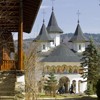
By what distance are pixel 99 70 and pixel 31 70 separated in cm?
2810

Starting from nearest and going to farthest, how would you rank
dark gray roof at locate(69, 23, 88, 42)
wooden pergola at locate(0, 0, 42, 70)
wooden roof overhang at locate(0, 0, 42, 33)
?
wooden roof overhang at locate(0, 0, 42, 33)
wooden pergola at locate(0, 0, 42, 70)
dark gray roof at locate(69, 23, 88, 42)

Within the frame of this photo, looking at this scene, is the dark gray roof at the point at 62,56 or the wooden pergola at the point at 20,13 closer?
the wooden pergola at the point at 20,13

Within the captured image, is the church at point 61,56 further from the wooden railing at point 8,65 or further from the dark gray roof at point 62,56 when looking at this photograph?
the wooden railing at point 8,65

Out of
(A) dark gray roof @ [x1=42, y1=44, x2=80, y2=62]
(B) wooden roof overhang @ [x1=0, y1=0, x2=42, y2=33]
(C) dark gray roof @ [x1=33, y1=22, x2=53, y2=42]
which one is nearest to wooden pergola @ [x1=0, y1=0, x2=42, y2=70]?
(B) wooden roof overhang @ [x1=0, y1=0, x2=42, y2=33]

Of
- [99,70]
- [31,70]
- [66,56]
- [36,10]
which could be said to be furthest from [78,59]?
[36,10]

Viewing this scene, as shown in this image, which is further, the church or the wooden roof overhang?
the church

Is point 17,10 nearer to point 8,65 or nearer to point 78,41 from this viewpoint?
point 8,65

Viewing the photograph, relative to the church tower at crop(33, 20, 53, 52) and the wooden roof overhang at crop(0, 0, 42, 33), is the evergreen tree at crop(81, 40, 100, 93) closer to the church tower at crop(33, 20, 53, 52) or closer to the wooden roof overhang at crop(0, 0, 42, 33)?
the church tower at crop(33, 20, 53, 52)

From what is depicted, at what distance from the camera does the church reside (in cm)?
7862

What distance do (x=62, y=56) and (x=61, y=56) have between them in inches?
7.7

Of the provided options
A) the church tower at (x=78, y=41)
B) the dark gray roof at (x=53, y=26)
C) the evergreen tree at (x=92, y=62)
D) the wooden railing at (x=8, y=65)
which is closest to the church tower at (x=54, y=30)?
the dark gray roof at (x=53, y=26)

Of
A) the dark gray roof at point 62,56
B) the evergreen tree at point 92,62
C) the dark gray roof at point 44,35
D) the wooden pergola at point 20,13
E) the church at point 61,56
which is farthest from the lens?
the dark gray roof at point 44,35

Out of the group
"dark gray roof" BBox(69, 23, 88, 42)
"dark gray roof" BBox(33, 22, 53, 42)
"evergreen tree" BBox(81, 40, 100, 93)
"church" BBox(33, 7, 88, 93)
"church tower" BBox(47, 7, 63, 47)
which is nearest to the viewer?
"evergreen tree" BBox(81, 40, 100, 93)

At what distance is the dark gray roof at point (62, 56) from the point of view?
84875mm
